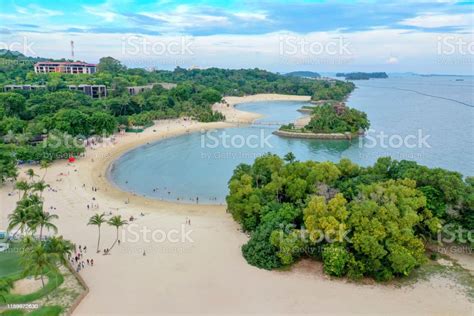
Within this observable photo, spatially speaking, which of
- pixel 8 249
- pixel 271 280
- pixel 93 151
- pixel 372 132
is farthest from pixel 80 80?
pixel 271 280

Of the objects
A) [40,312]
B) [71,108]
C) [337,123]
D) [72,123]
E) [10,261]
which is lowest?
[40,312]

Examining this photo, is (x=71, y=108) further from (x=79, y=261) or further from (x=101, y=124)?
(x=79, y=261)

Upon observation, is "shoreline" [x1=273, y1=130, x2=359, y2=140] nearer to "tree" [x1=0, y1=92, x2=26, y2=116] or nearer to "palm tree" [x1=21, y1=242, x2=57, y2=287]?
"tree" [x1=0, y1=92, x2=26, y2=116]

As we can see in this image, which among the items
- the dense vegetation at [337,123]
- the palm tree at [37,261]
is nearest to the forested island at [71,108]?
the palm tree at [37,261]

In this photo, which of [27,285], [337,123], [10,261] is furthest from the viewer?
[337,123]

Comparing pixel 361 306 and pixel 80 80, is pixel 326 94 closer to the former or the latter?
pixel 80 80

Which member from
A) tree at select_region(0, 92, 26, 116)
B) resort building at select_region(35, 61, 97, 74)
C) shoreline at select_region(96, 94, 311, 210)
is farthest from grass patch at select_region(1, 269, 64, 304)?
resort building at select_region(35, 61, 97, 74)

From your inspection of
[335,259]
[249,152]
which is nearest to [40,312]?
[335,259]
